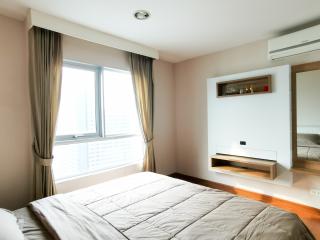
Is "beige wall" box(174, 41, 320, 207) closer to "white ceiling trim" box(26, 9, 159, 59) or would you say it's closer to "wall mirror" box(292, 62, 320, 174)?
"wall mirror" box(292, 62, 320, 174)

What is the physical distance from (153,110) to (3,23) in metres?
2.17

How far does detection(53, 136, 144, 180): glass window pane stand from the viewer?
240 centimetres

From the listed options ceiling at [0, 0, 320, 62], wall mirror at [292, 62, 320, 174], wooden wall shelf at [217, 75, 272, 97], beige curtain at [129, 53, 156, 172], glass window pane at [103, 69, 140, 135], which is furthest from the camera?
beige curtain at [129, 53, 156, 172]

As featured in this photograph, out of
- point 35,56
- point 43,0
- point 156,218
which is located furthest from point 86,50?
point 156,218

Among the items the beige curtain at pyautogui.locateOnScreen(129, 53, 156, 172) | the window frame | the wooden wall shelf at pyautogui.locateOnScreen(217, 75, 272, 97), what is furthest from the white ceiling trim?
the wooden wall shelf at pyautogui.locateOnScreen(217, 75, 272, 97)

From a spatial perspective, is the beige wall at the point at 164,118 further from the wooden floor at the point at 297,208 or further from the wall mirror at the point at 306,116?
the wall mirror at the point at 306,116

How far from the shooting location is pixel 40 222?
140 centimetres

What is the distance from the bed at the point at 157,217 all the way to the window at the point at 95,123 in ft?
2.46

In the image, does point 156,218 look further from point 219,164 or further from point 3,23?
point 3,23

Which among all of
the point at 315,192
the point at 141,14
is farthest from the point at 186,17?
the point at 315,192

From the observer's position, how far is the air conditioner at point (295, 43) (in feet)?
7.05

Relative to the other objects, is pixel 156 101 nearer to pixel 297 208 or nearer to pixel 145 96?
pixel 145 96

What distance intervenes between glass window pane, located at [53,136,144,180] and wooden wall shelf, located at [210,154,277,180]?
124 centimetres

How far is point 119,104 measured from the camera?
3008 millimetres
